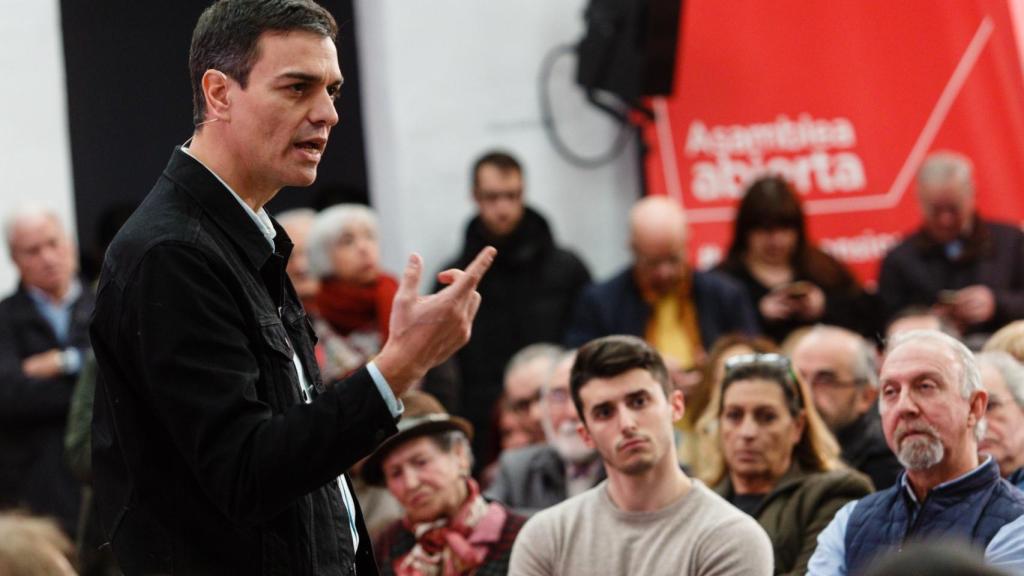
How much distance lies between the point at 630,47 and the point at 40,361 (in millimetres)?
2834

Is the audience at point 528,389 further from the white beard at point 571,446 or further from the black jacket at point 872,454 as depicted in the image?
the black jacket at point 872,454

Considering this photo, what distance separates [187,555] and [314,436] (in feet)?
0.92

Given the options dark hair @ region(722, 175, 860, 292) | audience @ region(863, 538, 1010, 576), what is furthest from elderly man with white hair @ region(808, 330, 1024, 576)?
dark hair @ region(722, 175, 860, 292)

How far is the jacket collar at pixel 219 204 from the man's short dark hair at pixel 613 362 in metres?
1.81

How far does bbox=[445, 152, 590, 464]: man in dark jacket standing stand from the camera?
6836 millimetres

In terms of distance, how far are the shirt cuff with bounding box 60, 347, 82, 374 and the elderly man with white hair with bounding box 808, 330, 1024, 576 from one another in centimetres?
322

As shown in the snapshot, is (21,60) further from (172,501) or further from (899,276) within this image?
(172,501)

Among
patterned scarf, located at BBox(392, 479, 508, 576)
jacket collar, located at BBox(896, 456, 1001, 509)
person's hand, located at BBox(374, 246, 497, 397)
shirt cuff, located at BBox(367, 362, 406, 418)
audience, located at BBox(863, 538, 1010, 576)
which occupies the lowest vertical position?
patterned scarf, located at BBox(392, 479, 508, 576)

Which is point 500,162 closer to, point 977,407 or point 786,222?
point 786,222

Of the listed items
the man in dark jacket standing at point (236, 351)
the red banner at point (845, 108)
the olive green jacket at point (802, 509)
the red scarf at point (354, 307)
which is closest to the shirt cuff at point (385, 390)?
Result: the man in dark jacket standing at point (236, 351)

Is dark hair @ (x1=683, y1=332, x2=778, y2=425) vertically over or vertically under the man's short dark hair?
under

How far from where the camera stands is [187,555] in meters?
2.38

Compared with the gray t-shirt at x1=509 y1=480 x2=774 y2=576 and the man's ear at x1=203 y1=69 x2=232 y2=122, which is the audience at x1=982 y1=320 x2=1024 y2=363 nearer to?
the gray t-shirt at x1=509 y1=480 x2=774 y2=576

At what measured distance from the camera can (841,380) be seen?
5316mm
